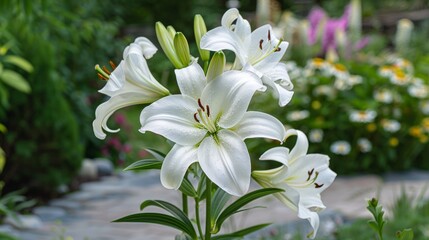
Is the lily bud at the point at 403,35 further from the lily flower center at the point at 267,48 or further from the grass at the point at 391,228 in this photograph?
the lily flower center at the point at 267,48

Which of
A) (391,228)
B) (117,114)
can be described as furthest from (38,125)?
(391,228)

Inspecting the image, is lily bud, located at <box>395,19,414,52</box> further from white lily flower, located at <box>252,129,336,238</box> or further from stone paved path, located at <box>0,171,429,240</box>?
white lily flower, located at <box>252,129,336,238</box>

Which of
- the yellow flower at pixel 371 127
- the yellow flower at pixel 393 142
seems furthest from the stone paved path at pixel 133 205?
the yellow flower at pixel 371 127

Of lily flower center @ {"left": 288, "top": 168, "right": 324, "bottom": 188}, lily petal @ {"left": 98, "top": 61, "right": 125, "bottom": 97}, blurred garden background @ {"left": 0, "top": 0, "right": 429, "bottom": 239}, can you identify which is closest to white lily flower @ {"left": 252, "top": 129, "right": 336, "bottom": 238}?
lily flower center @ {"left": 288, "top": 168, "right": 324, "bottom": 188}

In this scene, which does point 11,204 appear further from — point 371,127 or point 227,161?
point 371,127

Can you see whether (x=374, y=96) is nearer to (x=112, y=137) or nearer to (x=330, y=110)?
(x=330, y=110)
